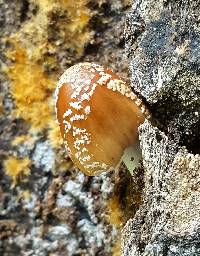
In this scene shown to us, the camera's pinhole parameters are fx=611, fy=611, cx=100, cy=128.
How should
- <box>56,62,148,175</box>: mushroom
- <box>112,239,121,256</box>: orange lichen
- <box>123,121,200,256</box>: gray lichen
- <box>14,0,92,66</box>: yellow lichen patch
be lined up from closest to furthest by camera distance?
1. <box>123,121,200,256</box>: gray lichen
2. <box>56,62,148,175</box>: mushroom
3. <box>112,239,121,256</box>: orange lichen
4. <box>14,0,92,66</box>: yellow lichen patch

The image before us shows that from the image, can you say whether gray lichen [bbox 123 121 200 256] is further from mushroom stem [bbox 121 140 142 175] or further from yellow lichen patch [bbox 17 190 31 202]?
yellow lichen patch [bbox 17 190 31 202]

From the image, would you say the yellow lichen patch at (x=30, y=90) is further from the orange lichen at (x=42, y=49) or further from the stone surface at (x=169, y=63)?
the stone surface at (x=169, y=63)

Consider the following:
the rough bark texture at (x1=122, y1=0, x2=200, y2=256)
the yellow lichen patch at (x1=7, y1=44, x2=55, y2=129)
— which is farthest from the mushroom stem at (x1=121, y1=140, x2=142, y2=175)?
the yellow lichen patch at (x1=7, y1=44, x2=55, y2=129)

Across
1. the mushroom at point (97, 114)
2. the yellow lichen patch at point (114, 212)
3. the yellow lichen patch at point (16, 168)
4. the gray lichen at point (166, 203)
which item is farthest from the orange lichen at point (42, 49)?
the gray lichen at point (166, 203)

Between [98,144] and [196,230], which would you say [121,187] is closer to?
[98,144]

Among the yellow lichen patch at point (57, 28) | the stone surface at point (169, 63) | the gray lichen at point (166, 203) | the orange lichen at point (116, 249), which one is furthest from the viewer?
the yellow lichen patch at point (57, 28)

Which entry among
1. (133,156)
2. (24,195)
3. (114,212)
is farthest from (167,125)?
(24,195)
